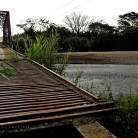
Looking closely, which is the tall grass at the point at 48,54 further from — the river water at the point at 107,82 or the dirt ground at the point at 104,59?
the dirt ground at the point at 104,59

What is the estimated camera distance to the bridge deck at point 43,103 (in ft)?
5.09

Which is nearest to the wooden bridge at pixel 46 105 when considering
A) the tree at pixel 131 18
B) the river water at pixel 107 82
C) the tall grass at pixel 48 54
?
the river water at pixel 107 82

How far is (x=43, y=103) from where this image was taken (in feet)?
6.29

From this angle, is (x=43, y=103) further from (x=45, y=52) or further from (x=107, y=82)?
(x=107, y=82)

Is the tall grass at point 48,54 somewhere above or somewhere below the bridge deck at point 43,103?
above

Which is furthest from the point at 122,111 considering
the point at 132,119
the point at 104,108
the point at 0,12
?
the point at 0,12

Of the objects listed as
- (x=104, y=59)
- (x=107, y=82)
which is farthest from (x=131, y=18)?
(x=107, y=82)

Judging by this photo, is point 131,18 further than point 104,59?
Yes

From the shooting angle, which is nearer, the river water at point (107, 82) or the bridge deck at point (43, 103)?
the bridge deck at point (43, 103)

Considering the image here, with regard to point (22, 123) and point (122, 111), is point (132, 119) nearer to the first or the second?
point (122, 111)

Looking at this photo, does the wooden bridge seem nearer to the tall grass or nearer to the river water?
the river water

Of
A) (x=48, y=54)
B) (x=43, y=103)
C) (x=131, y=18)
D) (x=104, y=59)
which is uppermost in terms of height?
(x=131, y=18)

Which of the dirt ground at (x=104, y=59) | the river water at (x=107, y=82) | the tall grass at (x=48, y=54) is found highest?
the tall grass at (x=48, y=54)

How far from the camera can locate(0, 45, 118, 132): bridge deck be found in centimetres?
155
